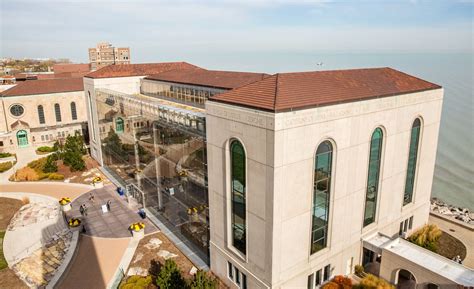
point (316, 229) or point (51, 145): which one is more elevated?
point (316, 229)

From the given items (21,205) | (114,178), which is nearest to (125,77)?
(114,178)

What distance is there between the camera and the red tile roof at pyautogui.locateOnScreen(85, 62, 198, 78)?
4975cm

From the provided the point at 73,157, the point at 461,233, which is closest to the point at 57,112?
the point at 73,157

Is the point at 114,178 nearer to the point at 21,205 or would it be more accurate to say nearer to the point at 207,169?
the point at 21,205

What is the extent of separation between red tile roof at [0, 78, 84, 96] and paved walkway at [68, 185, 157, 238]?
107ft

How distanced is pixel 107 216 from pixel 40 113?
40.0 meters

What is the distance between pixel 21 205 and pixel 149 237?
20628mm

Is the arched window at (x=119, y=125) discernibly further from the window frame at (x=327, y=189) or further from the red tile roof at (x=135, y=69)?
the window frame at (x=327, y=189)

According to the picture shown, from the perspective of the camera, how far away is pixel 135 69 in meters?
52.1

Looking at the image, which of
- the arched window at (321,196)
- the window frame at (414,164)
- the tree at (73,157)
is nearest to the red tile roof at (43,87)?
the tree at (73,157)

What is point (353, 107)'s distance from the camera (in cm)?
2183

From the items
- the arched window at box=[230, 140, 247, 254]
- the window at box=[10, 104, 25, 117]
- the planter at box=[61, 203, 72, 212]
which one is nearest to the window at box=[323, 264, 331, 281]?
the arched window at box=[230, 140, 247, 254]

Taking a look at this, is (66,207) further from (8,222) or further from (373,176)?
(373,176)

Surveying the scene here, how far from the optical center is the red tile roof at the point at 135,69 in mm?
49750
